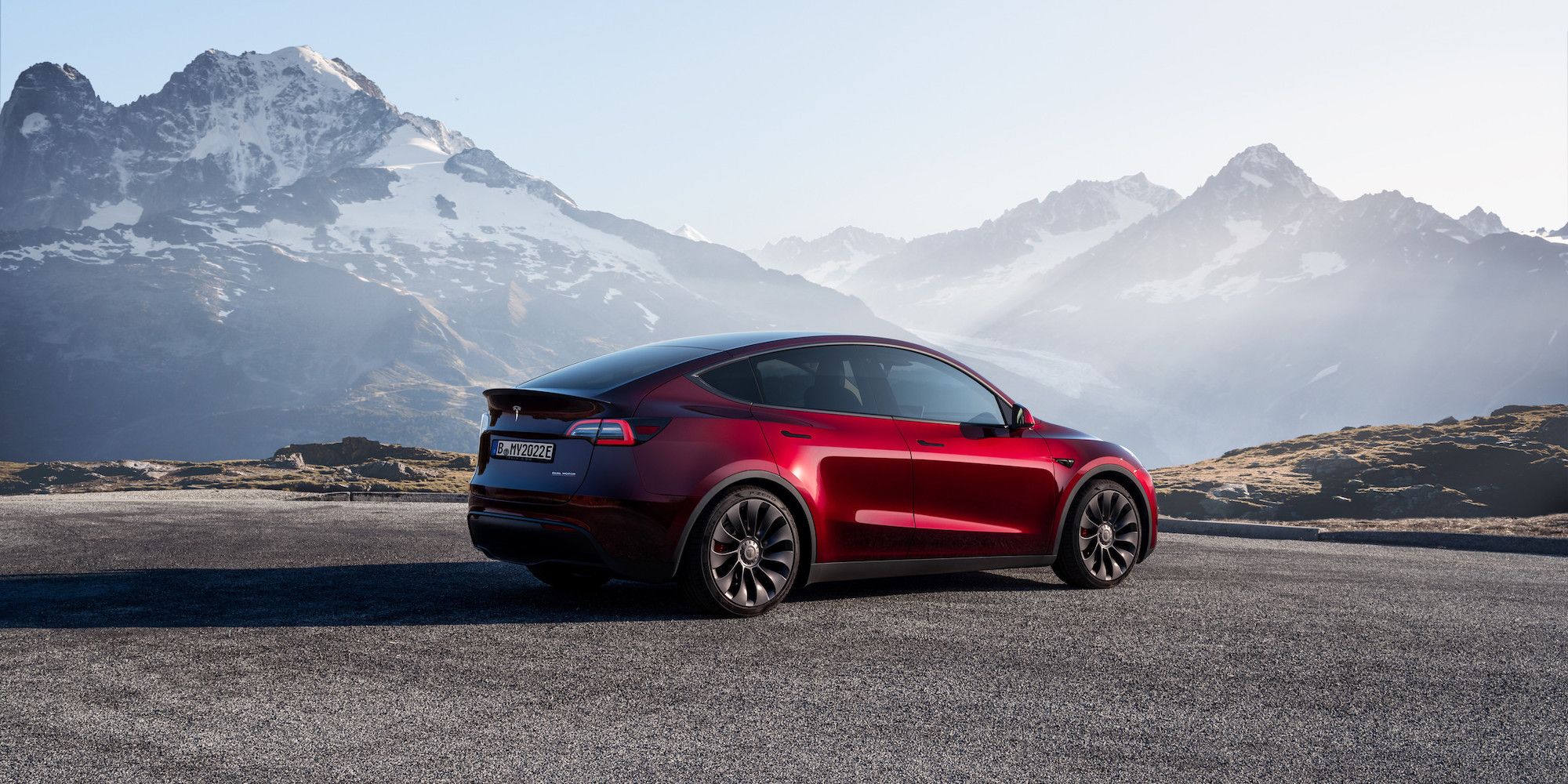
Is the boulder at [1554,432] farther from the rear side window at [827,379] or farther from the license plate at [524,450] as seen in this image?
the license plate at [524,450]

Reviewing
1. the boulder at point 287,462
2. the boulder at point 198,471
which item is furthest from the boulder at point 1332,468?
the boulder at point 198,471

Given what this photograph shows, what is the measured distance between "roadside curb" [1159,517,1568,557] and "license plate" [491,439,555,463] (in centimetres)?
919

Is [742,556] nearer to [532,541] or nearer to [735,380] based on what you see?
[735,380]

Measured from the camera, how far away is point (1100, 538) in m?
7.60

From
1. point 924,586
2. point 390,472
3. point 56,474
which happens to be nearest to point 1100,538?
point 924,586

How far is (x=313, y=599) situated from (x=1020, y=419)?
14.4 ft

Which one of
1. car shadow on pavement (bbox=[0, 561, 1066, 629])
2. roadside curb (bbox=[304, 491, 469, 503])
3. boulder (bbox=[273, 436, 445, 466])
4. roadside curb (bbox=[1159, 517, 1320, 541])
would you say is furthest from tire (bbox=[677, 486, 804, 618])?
Result: boulder (bbox=[273, 436, 445, 466])

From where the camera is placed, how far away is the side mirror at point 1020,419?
727 cm

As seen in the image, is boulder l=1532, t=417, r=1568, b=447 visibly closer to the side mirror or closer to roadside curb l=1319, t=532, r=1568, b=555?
roadside curb l=1319, t=532, r=1568, b=555

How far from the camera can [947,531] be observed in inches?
272

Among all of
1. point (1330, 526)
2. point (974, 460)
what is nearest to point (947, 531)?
point (974, 460)

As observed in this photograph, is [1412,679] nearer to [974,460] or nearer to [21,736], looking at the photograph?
[974,460]

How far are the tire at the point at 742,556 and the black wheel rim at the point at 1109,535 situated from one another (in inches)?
87.2

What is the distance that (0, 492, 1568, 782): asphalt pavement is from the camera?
371 cm
